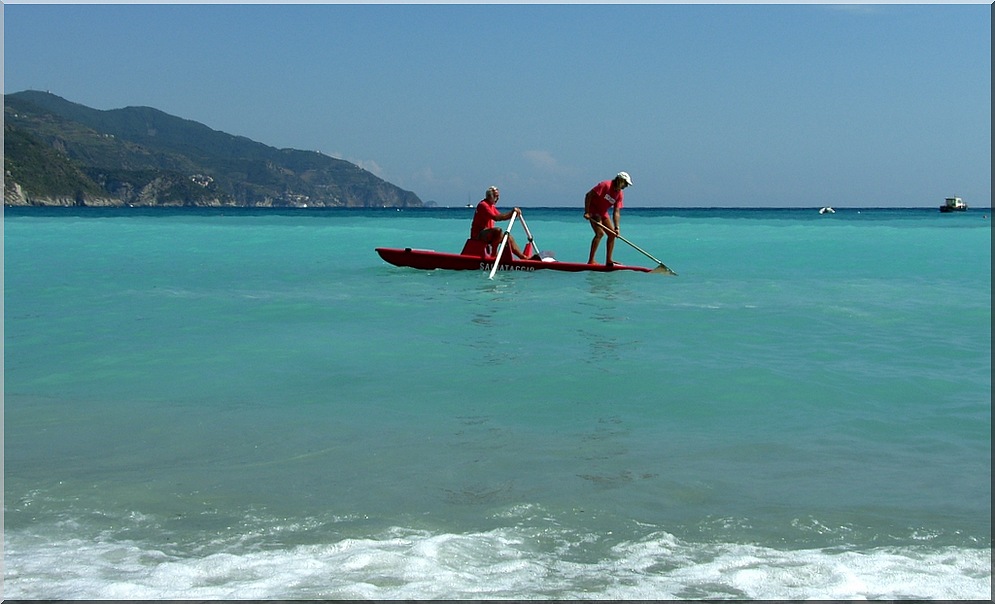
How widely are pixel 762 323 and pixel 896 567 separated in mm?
6988

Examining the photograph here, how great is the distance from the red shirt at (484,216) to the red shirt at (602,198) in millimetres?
1735

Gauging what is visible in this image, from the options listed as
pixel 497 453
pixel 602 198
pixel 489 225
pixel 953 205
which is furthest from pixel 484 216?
pixel 953 205

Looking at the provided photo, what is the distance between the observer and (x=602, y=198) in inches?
649

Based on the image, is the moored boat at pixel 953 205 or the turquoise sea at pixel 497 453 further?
the moored boat at pixel 953 205

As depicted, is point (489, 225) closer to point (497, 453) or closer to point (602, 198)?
point (602, 198)

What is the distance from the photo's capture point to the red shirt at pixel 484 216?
52.3ft

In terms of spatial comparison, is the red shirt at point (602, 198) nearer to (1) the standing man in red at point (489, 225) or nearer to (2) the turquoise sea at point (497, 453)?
(1) the standing man in red at point (489, 225)

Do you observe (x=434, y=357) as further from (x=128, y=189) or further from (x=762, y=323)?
(x=128, y=189)

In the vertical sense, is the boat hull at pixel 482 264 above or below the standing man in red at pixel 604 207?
below

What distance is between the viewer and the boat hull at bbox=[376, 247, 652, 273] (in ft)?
53.2

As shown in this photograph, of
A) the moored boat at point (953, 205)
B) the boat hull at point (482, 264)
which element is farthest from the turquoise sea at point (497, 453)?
the moored boat at point (953, 205)

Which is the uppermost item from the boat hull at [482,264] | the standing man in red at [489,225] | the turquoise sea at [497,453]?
the standing man in red at [489,225]

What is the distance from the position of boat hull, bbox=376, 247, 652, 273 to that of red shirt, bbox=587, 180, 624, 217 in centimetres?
100

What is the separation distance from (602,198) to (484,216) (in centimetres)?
216
